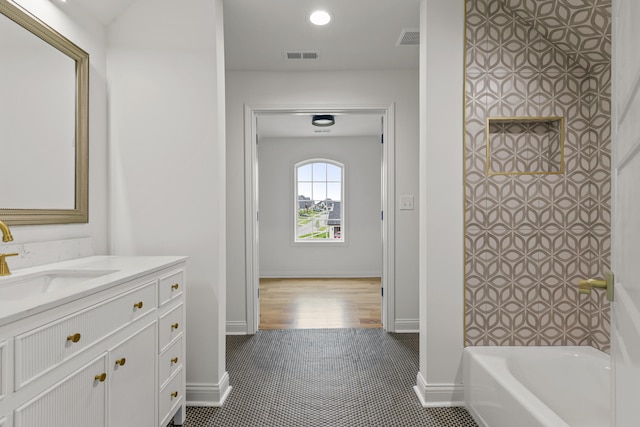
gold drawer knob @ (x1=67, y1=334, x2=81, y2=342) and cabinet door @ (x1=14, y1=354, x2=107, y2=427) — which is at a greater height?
gold drawer knob @ (x1=67, y1=334, x2=81, y2=342)

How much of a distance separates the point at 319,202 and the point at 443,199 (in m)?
4.71

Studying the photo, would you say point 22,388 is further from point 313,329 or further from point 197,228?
point 313,329

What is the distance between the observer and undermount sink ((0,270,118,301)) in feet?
4.83

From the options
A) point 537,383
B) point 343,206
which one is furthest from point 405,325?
point 343,206

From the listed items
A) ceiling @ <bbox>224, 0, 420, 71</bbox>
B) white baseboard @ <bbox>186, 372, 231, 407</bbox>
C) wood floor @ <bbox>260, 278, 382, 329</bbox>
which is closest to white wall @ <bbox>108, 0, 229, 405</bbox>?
white baseboard @ <bbox>186, 372, 231, 407</bbox>

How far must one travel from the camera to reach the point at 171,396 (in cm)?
195

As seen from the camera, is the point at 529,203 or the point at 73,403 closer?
the point at 73,403

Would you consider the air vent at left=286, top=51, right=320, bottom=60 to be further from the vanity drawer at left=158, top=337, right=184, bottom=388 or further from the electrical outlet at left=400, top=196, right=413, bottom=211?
the vanity drawer at left=158, top=337, right=184, bottom=388

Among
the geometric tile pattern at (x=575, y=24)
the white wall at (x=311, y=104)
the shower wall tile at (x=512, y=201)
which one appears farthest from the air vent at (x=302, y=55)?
the shower wall tile at (x=512, y=201)

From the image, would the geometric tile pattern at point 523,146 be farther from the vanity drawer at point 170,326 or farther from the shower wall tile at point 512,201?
the vanity drawer at point 170,326

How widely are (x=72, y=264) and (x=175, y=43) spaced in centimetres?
133

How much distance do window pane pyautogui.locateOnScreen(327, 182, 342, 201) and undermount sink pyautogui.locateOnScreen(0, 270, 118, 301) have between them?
5420 mm

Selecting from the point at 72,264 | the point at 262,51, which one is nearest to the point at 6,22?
the point at 72,264

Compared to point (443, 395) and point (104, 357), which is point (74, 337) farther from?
point (443, 395)
